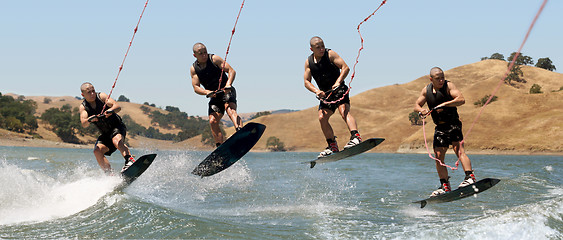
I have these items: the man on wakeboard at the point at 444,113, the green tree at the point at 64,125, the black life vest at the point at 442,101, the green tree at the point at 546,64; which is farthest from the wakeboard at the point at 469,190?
the green tree at the point at 546,64

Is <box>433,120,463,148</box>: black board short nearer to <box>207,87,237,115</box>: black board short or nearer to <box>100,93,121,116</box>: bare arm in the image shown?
<box>207,87,237,115</box>: black board short

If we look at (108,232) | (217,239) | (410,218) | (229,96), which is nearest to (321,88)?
(229,96)

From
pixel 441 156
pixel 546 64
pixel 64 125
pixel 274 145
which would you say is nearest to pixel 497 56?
pixel 546 64

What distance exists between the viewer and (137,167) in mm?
12883

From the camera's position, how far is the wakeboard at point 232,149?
1294 cm

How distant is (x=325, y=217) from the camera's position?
39.2ft

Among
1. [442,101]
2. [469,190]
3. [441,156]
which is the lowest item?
[469,190]

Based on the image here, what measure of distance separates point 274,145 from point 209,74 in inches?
4464

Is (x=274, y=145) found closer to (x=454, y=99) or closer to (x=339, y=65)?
(x=339, y=65)

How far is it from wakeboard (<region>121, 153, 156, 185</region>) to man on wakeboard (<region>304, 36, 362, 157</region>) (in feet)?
13.1

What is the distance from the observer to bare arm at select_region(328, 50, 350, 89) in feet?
37.9

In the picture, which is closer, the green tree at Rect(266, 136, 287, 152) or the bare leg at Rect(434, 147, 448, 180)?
the bare leg at Rect(434, 147, 448, 180)

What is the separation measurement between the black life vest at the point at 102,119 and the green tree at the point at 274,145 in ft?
372

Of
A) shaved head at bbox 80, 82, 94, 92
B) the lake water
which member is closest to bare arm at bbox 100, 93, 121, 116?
shaved head at bbox 80, 82, 94, 92
